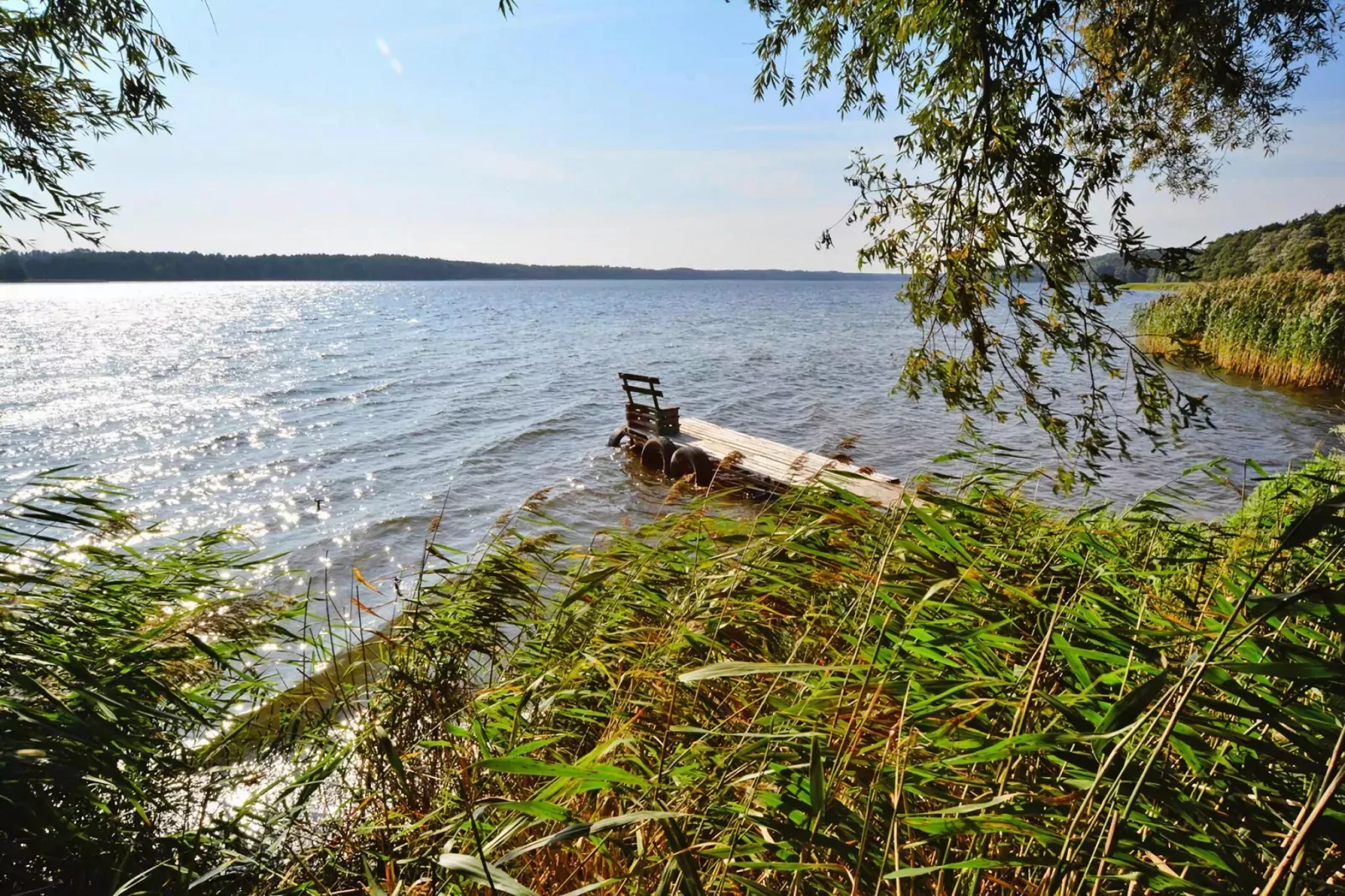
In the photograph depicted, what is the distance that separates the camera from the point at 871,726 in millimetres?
1962

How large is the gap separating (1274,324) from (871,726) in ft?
92.0

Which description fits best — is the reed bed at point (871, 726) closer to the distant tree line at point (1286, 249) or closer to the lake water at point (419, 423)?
the lake water at point (419, 423)

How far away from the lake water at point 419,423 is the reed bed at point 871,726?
1.11 meters

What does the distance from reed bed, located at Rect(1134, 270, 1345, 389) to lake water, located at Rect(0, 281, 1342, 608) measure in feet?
3.78

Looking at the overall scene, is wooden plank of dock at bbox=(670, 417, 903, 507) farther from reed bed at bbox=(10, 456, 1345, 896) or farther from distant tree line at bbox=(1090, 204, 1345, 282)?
distant tree line at bbox=(1090, 204, 1345, 282)

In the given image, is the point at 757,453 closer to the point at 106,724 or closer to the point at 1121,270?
the point at 1121,270

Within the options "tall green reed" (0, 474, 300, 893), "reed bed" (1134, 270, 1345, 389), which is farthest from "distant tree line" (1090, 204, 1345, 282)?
"tall green reed" (0, 474, 300, 893)

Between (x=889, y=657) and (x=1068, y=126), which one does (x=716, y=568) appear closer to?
(x=889, y=657)

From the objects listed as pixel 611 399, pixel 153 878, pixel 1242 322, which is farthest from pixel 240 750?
pixel 1242 322

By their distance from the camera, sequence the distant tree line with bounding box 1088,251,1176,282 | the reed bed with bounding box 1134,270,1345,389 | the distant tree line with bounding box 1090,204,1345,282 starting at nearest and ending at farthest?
the distant tree line with bounding box 1088,251,1176,282 → the reed bed with bounding box 1134,270,1345,389 → the distant tree line with bounding box 1090,204,1345,282

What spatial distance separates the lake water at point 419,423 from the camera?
44.6ft

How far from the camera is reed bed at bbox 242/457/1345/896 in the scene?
1522mm

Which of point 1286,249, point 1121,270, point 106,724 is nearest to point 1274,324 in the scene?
point 1121,270

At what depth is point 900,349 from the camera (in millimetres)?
40750
